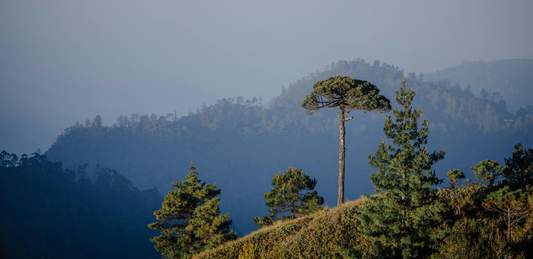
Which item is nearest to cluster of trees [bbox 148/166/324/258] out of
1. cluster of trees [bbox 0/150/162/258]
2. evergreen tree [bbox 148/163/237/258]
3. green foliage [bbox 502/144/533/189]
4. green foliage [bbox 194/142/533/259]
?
evergreen tree [bbox 148/163/237/258]

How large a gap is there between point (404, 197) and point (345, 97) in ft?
36.7

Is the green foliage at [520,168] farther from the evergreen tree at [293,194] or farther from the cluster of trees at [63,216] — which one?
the cluster of trees at [63,216]

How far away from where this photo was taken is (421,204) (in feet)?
27.8

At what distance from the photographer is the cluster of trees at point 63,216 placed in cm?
9219

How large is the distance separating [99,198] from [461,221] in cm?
15376

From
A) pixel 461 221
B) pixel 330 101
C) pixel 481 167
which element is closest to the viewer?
pixel 461 221

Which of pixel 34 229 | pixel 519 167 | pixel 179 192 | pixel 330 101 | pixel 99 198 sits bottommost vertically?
pixel 34 229

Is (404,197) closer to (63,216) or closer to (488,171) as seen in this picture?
(488,171)

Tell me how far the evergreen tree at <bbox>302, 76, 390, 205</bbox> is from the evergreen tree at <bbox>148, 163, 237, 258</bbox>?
386 inches

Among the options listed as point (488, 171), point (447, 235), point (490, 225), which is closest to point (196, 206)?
point (447, 235)

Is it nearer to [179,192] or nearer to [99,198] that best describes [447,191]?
[179,192]

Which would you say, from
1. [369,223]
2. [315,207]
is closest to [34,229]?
[315,207]

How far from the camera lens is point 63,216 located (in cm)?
10925

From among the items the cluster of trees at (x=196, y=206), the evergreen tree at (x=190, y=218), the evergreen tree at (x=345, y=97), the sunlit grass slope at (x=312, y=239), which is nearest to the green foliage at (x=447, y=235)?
the sunlit grass slope at (x=312, y=239)
